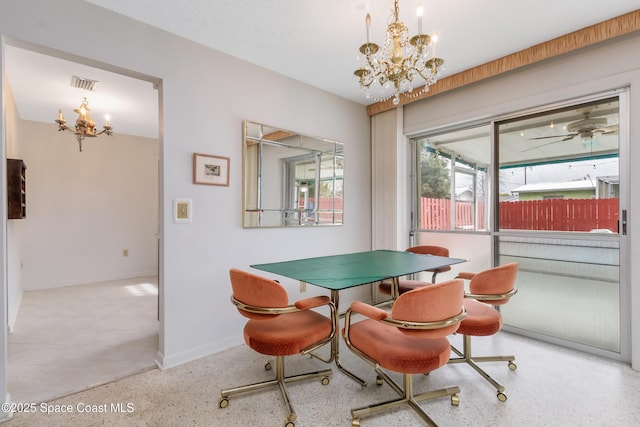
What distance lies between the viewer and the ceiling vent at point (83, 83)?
125 inches

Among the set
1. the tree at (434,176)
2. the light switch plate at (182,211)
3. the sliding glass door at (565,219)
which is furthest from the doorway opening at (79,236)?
the sliding glass door at (565,219)

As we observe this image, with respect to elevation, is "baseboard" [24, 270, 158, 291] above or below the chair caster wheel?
above

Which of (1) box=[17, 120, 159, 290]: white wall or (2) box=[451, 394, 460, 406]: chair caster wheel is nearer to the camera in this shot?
(2) box=[451, 394, 460, 406]: chair caster wheel

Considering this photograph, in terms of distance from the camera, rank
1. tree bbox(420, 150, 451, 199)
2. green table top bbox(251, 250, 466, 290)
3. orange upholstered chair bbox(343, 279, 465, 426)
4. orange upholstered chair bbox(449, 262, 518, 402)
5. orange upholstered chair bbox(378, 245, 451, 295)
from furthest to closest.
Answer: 1. tree bbox(420, 150, 451, 199)
2. orange upholstered chair bbox(378, 245, 451, 295)
3. orange upholstered chair bbox(449, 262, 518, 402)
4. green table top bbox(251, 250, 466, 290)
5. orange upholstered chair bbox(343, 279, 465, 426)

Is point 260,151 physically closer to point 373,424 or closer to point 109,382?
point 109,382

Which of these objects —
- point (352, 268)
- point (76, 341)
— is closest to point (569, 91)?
point (352, 268)

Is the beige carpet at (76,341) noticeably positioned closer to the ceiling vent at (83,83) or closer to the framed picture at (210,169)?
the framed picture at (210,169)

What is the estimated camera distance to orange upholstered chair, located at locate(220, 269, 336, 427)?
1.66m

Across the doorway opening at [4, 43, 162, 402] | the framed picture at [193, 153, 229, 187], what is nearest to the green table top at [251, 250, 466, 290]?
the framed picture at [193, 153, 229, 187]

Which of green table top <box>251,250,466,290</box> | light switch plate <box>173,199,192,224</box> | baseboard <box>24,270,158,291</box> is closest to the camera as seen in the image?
green table top <box>251,250,466,290</box>

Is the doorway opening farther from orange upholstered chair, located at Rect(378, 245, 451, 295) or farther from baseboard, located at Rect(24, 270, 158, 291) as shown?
orange upholstered chair, located at Rect(378, 245, 451, 295)

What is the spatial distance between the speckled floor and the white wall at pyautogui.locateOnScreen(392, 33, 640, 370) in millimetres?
631

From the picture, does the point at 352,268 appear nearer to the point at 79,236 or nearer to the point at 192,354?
the point at 192,354

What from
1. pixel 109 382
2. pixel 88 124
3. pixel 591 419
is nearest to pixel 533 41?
pixel 591 419
